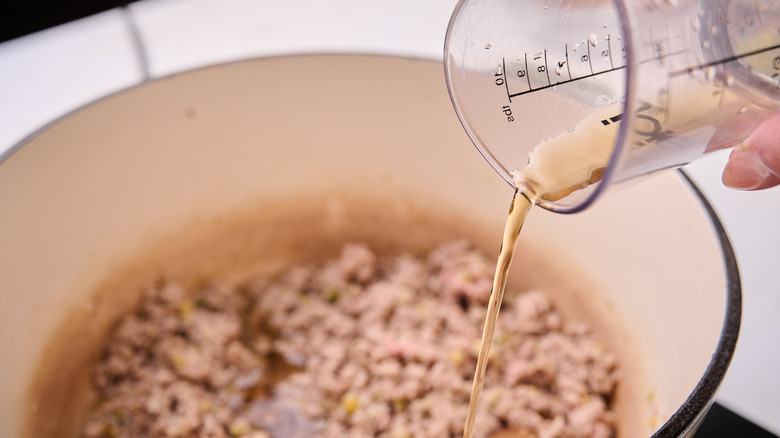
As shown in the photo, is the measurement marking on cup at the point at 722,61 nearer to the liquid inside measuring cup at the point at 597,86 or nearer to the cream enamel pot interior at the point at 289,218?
the liquid inside measuring cup at the point at 597,86

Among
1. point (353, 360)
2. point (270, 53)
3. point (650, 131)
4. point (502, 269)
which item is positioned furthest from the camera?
point (270, 53)

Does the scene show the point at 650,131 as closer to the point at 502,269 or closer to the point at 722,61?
the point at 722,61

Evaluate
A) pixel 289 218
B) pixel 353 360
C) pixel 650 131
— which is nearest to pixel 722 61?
pixel 650 131

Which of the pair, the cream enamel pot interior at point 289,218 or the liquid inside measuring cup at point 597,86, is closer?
the liquid inside measuring cup at point 597,86

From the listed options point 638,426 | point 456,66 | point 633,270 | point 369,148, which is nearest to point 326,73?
point 369,148

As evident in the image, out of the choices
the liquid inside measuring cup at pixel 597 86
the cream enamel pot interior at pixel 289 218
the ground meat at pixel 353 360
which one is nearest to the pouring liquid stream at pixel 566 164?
the liquid inside measuring cup at pixel 597 86

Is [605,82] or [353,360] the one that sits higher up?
[353,360]
